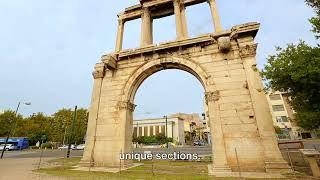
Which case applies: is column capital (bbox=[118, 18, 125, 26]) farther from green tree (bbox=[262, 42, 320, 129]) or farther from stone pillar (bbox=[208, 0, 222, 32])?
green tree (bbox=[262, 42, 320, 129])

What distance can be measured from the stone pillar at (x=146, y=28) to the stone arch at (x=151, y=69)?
89.3 inches

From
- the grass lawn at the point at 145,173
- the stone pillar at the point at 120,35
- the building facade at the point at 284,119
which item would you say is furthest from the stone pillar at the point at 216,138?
the building facade at the point at 284,119

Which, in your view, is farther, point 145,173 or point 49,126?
point 49,126

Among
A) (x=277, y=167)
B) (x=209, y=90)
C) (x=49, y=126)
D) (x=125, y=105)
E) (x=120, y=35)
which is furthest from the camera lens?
(x=49, y=126)

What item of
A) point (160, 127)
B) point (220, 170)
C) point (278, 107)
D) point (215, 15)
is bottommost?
point (220, 170)

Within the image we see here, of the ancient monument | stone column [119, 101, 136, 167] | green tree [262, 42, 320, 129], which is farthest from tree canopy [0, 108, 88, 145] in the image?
green tree [262, 42, 320, 129]

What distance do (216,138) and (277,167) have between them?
10.6 feet

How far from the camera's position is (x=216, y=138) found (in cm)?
1179

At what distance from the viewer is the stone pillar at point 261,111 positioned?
34.4 feet

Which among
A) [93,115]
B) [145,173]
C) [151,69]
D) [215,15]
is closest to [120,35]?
[151,69]

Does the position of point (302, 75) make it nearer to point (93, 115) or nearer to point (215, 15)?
point (215, 15)

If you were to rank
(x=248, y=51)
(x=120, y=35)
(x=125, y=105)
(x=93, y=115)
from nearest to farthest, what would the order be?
(x=248, y=51) → (x=125, y=105) → (x=93, y=115) → (x=120, y=35)

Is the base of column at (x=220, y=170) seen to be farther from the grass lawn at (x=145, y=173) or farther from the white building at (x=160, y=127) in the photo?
the white building at (x=160, y=127)

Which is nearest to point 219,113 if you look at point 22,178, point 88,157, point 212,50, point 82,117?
point 212,50
